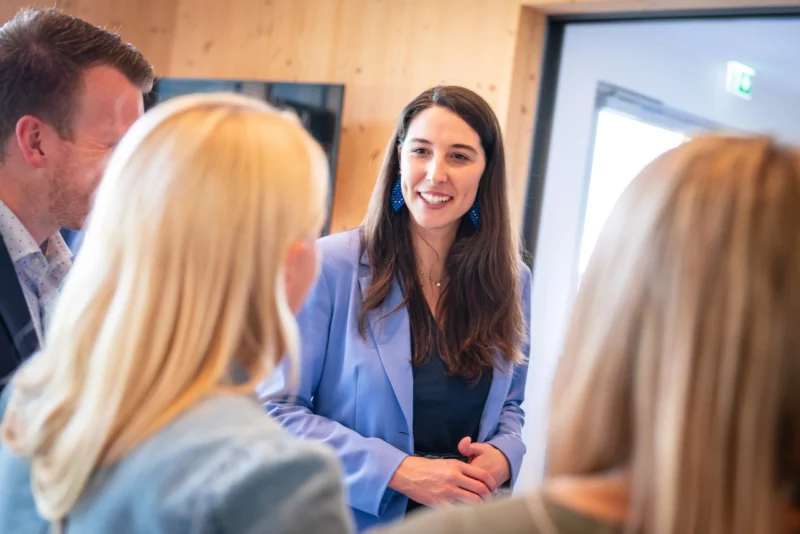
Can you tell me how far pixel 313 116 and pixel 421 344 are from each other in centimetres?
220

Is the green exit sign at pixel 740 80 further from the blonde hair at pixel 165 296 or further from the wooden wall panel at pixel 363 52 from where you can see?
the blonde hair at pixel 165 296

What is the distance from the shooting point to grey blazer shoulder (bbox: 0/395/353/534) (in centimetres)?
76

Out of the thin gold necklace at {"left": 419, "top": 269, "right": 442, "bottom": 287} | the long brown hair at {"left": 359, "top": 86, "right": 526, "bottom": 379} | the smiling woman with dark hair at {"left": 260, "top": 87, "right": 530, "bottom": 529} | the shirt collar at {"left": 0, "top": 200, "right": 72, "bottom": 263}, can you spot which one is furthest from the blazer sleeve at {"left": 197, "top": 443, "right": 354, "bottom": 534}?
the thin gold necklace at {"left": 419, "top": 269, "right": 442, "bottom": 287}

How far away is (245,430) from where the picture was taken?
0.80 meters

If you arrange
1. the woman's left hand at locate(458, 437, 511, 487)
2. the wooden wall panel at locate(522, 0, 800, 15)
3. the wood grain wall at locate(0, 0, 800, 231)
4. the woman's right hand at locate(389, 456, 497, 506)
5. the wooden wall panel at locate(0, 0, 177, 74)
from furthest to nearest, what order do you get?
the wooden wall panel at locate(0, 0, 177, 74) < the wood grain wall at locate(0, 0, 800, 231) < the wooden wall panel at locate(522, 0, 800, 15) < the woman's left hand at locate(458, 437, 511, 487) < the woman's right hand at locate(389, 456, 497, 506)

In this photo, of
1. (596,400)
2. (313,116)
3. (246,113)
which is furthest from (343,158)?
(596,400)

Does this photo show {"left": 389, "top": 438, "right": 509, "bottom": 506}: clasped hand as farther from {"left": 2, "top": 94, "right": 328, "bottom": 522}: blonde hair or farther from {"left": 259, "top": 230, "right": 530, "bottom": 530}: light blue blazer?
{"left": 2, "top": 94, "right": 328, "bottom": 522}: blonde hair

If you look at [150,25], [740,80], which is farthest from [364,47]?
[740,80]

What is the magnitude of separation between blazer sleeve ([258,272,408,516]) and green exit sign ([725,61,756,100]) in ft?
10.3

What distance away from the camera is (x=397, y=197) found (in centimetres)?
208

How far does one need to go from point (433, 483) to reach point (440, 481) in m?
0.02

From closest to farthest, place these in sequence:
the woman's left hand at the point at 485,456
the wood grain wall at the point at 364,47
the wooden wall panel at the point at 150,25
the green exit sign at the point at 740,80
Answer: the woman's left hand at the point at 485,456, the wood grain wall at the point at 364,47, the green exit sign at the point at 740,80, the wooden wall panel at the point at 150,25

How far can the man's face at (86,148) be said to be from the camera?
153cm

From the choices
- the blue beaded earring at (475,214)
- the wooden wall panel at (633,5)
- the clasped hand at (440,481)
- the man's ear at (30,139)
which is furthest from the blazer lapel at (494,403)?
the wooden wall panel at (633,5)
